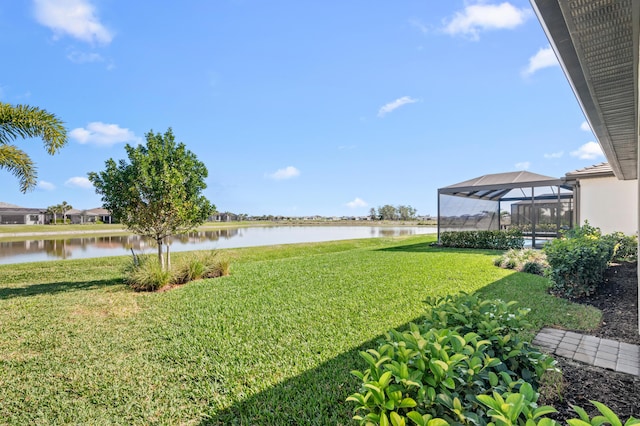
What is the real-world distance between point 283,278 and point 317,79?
8821 millimetres

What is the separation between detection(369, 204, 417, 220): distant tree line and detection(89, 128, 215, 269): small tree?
2540 inches

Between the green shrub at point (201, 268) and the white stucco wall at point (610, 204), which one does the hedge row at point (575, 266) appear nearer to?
the white stucco wall at point (610, 204)

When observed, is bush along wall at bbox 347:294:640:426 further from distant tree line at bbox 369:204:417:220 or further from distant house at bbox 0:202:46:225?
distant tree line at bbox 369:204:417:220

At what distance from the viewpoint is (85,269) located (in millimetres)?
8766

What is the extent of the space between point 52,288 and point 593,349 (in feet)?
29.0

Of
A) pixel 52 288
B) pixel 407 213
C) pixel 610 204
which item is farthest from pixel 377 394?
pixel 407 213

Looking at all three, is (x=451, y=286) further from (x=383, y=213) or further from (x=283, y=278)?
(x=383, y=213)

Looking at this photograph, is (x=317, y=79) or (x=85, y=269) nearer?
(x=85, y=269)

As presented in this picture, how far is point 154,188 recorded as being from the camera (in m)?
6.23

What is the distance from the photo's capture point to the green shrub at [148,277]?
589cm

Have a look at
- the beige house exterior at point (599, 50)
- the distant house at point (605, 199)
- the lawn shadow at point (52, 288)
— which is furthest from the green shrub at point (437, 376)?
the distant house at point (605, 199)

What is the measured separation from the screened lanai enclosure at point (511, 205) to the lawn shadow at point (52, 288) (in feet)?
40.2

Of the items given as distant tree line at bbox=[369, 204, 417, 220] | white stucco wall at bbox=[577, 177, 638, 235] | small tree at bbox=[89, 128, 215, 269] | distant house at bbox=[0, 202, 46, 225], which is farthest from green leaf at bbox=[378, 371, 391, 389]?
distant tree line at bbox=[369, 204, 417, 220]

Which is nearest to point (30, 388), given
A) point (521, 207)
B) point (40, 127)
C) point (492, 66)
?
point (40, 127)
